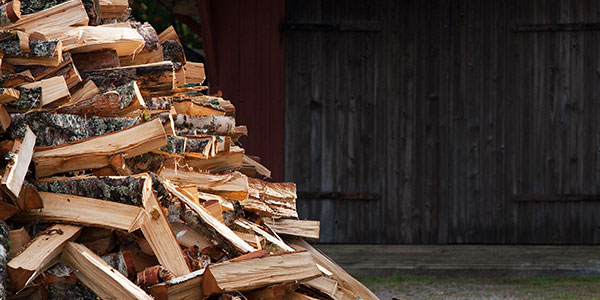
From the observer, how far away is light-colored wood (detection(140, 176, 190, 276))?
3.44m

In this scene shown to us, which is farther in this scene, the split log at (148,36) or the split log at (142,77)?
the split log at (148,36)

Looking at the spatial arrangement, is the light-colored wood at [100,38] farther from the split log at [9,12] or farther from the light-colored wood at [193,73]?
the light-colored wood at [193,73]

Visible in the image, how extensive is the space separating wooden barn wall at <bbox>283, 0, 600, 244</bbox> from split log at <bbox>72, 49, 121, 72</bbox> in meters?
4.76

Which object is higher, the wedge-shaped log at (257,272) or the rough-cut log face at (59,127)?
the rough-cut log face at (59,127)

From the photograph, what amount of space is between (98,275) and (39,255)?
231 millimetres

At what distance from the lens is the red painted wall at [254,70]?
28.6 ft

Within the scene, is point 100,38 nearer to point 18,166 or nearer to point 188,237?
point 18,166

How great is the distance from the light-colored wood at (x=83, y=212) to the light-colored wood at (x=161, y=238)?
82 millimetres

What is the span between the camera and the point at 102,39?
3932mm

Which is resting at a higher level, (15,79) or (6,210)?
(15,79)

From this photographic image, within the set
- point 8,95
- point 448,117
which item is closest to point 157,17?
point 448,117

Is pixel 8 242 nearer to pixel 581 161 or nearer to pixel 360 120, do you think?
pixel 360 120

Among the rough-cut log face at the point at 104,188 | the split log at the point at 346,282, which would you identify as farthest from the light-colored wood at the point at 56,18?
the split log at the point at 346,282

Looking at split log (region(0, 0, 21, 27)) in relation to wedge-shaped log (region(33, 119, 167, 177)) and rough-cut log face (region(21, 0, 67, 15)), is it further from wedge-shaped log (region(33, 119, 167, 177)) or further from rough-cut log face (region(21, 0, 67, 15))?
wedge-shaped log (region(33, 119, 167, 177))
